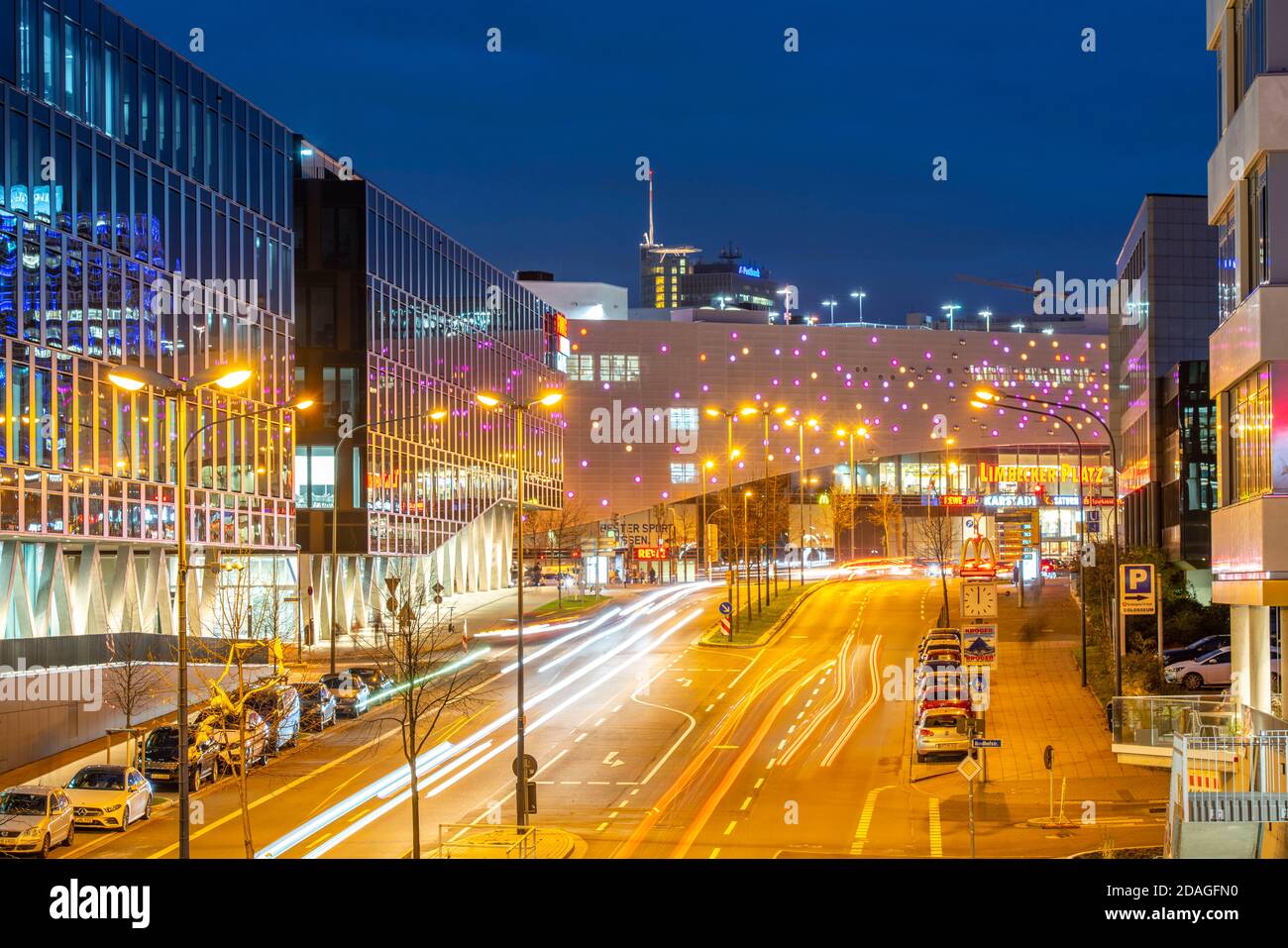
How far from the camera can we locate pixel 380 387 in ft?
261

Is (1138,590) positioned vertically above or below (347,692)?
above

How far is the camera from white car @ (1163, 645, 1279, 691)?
1783 inches

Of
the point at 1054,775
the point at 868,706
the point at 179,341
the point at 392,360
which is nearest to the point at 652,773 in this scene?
the point at 1054,775

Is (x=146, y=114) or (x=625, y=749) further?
(x=146, y=114)

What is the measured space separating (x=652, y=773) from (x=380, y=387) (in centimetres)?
4450

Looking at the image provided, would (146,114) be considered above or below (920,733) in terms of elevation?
above

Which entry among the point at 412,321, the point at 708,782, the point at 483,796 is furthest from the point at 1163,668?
the point at 412,321

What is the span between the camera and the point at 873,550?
151500mm

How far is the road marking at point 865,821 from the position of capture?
29947mm

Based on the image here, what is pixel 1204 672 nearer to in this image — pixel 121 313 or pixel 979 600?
pixel 979 600
